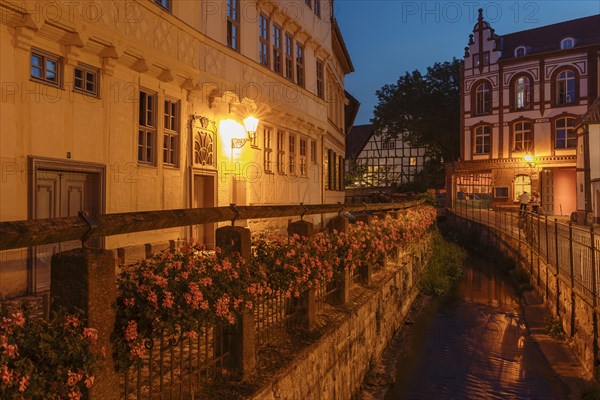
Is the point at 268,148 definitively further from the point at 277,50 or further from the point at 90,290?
the point at 90,290

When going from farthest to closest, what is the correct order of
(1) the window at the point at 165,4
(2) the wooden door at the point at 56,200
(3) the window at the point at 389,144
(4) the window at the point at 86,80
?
1. (3) the window at the point at 389,144
2. (1) the window at the point at 165,4
3. (4) the window at the point at 86,80
4. (2) the wooden door at the point at 56,200

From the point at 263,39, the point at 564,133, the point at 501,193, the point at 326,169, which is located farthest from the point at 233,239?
the point at 564,133

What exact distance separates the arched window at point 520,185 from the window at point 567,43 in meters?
9.28

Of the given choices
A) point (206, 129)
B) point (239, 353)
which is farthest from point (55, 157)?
point (239, 353)

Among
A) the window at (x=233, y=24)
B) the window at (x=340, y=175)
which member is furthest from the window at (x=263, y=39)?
the window at (x=340, y=175)

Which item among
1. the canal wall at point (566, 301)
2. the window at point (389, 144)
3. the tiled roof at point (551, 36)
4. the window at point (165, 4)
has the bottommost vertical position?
the canal wall at point (566, 301)

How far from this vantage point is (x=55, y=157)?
758 centimetres

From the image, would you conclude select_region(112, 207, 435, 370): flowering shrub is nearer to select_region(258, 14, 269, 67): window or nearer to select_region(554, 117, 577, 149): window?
select_region(258, 14, 269, 67): window

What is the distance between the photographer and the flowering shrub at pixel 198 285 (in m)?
2.79

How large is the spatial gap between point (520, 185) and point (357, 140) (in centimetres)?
2483

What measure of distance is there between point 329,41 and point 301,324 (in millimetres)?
15579

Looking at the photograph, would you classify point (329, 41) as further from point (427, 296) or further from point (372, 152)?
point (372, 152)

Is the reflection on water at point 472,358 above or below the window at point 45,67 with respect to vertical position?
below

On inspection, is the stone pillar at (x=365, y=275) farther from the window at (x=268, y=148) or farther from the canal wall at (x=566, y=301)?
the window at (x=268, y=148)
